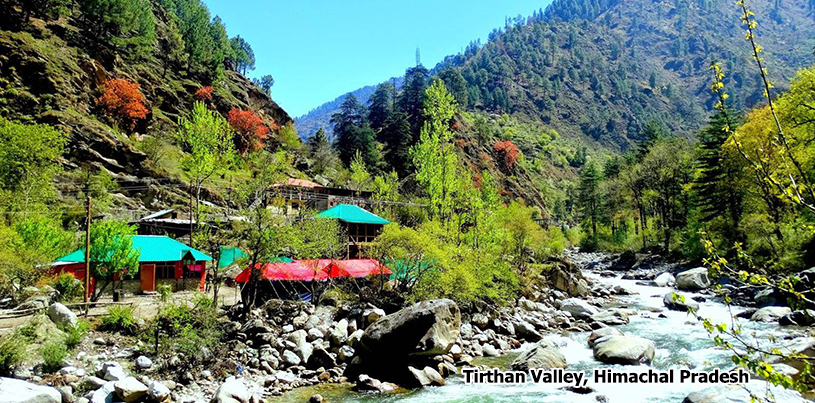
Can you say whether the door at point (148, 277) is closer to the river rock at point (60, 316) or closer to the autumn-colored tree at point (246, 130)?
the river rock at point (60, 316)

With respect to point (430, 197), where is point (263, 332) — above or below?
below

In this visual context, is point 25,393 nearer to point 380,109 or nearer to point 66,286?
point 66,286

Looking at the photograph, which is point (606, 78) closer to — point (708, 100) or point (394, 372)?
point (708, 100)

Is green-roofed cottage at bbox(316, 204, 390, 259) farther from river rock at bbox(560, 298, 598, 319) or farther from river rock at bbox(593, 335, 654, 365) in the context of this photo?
river rock at bbox(593, 335, 654, 365)

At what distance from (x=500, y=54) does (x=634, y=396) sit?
20302 cm

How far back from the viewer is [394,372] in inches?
578

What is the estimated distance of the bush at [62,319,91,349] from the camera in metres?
13.3

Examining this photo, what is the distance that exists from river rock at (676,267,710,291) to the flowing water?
7.23m

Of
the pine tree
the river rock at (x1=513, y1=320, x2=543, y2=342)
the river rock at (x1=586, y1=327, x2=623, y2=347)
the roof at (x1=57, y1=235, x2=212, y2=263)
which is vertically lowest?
the river rock at (x1=513, y1=320, x2=543, y2=342)

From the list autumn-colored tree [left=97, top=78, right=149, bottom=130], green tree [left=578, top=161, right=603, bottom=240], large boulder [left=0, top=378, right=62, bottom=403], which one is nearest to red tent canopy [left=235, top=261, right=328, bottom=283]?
large boulder [left=0, top=378, right=62, bottom=403]

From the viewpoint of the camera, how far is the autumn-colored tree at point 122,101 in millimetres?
43344

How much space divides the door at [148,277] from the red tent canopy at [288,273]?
333 inches

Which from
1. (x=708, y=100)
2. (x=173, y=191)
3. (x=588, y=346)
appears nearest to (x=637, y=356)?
(x=588, y=346)

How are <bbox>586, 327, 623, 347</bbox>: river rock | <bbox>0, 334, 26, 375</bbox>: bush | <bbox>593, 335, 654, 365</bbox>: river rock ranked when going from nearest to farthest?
<bbox>0, 334, 26, 375</bbox>: bush, <bbox>593, 335, 654, 365</bbox>: river rock, <bbox>586, 327, 623, 347</bbox>: river rock
